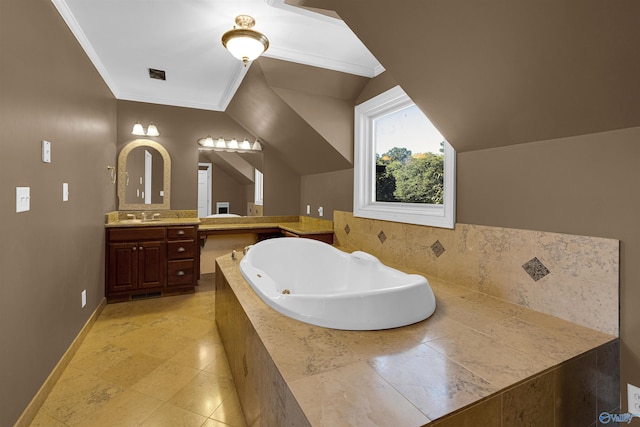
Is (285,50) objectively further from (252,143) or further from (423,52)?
(252,143)

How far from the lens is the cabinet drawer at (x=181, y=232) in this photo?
11.2 feet

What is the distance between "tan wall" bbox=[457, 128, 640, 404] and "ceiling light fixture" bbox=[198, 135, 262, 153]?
3226 millimetres

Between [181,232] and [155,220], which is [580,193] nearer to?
[181,232]

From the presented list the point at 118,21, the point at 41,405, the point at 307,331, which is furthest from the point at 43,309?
the point at 118,21

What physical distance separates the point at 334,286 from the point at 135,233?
85.7 inches

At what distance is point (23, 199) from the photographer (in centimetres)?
150

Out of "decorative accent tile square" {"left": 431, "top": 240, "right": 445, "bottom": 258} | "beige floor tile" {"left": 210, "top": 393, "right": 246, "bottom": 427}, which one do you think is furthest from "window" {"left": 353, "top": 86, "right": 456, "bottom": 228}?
"beige floor tile" {"left": 210, "top": 393, "right": 246, "bottom": 427}

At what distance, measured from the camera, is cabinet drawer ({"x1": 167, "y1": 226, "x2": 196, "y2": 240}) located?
343 centimetres

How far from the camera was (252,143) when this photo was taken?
14.6ft

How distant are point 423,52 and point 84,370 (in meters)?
2.80

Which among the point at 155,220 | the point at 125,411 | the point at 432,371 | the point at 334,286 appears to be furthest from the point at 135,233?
the point at 432,371

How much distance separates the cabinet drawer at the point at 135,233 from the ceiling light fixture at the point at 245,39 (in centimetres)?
212

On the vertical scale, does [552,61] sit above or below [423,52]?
below

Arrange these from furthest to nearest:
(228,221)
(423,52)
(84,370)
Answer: (228,221) < (84,370) < (423,52)
